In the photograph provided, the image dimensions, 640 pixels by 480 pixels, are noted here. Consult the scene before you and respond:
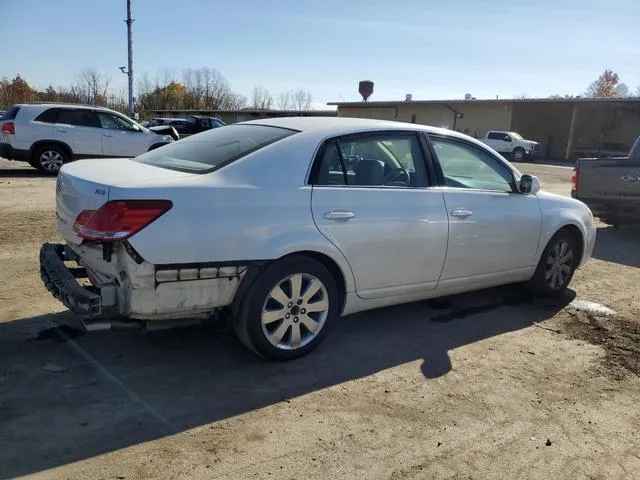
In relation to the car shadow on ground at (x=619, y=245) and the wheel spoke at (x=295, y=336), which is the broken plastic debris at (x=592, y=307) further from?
the wheel spoke at (x=295, y=336)

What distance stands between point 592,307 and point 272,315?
349cm

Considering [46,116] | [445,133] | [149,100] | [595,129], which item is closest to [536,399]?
[445,133]

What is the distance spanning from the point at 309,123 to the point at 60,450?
2.75m

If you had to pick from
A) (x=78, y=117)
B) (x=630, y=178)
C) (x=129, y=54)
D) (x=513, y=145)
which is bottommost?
(x=630, y=178)

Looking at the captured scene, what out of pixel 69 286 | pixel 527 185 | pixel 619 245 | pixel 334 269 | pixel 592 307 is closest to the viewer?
pixel 69 286

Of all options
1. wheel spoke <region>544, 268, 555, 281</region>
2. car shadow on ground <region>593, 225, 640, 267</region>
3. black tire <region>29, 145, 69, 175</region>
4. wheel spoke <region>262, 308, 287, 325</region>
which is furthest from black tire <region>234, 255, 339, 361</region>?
black tire <region>29, 145, 69, 175</region>

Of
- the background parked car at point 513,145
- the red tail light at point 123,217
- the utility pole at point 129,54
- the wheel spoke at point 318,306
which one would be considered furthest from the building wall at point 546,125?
the red tail light at point 123,217

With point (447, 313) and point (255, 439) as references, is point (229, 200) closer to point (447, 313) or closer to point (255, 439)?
point (255, 439)

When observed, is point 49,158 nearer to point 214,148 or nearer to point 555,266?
point 214,148

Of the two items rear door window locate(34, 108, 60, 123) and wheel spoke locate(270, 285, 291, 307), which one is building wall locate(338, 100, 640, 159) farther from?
wheel spoke locate(270, 285, 291, 307)

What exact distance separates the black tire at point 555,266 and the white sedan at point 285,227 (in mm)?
462

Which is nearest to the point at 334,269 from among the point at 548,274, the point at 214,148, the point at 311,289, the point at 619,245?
the point at 311,289

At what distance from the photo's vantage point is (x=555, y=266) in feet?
18.2

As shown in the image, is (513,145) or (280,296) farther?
(513,145)
